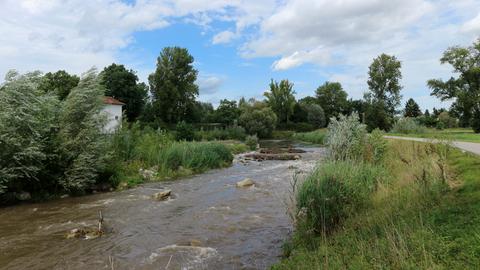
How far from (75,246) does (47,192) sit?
7522 mm

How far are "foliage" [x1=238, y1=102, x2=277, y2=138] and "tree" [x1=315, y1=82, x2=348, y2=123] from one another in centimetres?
2661

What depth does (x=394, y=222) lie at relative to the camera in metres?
6.59

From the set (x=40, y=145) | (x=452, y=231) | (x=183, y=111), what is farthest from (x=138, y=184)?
(x=183, y=111)

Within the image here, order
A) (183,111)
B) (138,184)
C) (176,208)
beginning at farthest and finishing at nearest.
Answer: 1. (183,111)
2. (138,184)
3. (176,208)

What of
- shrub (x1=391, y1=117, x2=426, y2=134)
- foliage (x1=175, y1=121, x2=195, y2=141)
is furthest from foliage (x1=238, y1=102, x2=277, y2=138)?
shrub (x1=391, y1=117, x2=426, y2=134)

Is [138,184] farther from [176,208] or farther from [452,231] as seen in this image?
[452,231]

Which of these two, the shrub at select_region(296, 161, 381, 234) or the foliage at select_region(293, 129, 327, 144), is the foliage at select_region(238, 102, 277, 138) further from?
the shrub at select_region(296, 161, 381, 234)

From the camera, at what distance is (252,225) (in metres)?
11.0

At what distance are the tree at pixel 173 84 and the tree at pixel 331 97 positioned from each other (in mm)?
38791

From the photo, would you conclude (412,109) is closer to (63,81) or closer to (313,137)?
(313,137)

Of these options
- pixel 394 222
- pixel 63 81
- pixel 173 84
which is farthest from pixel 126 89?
pixel 394 222

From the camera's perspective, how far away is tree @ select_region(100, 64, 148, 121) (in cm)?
5534

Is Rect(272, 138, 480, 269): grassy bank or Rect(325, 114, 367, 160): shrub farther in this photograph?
Rect(325, 114, 367, 160): shrub

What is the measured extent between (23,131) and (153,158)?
859 centimetres
